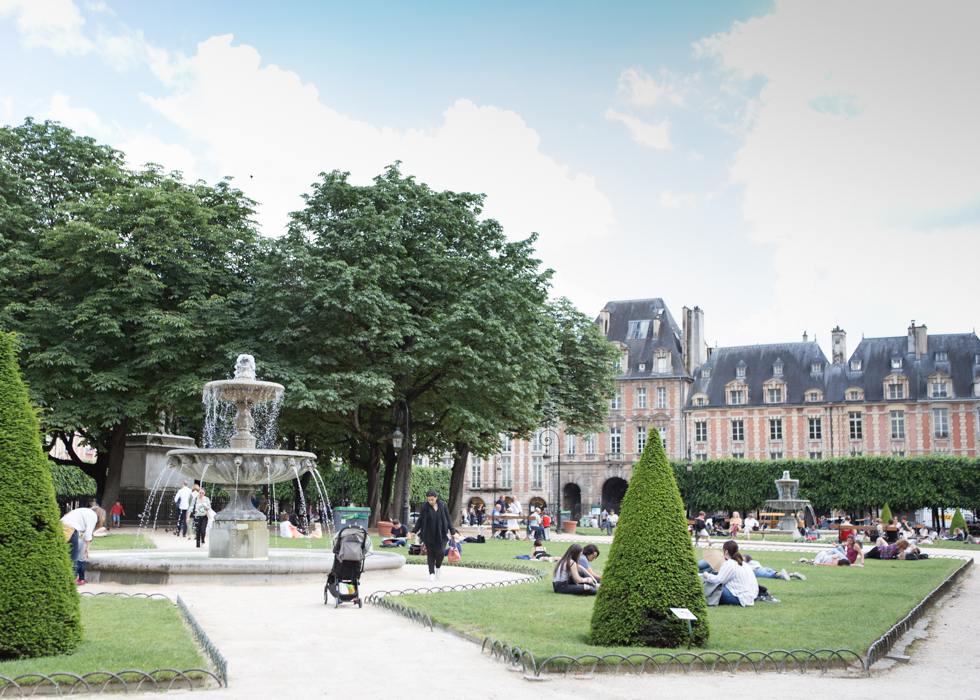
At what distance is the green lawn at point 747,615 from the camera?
8.36 metres

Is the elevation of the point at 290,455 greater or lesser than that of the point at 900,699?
greater

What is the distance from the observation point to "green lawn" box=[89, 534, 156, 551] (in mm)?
19781

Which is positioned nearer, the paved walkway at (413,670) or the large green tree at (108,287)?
the paved walkway at (413,670)

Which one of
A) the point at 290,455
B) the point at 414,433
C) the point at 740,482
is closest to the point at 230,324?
the point at 414,433

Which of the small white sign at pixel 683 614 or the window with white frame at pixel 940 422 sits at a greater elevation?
the window with white frame at pixel 940 422

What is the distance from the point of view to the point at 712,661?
752 cm

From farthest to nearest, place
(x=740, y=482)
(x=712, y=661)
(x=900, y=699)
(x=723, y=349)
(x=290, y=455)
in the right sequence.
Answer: (x=723, y=349), (x=740, y=482), (x=290, y=455), (x=712, y=661), (x=900, y=699)

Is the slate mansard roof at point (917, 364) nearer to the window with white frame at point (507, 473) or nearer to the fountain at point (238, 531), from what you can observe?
the window with white frame at point (507, 473)

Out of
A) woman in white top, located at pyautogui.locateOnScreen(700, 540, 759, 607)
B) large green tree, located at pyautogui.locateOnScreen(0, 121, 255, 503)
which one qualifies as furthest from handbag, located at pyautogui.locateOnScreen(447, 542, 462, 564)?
large green tree, located at pyautogui.locateOnScreen(0, 121, 255, 503)

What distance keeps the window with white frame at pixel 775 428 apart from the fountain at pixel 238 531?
51.8m

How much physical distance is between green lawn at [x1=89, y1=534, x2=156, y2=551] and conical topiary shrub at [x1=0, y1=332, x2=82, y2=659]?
42.9 feet

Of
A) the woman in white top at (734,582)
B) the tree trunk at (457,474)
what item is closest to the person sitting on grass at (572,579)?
the woman in white top at (734,582)

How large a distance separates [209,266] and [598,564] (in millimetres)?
14753

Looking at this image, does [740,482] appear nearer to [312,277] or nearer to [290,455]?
[312,277]
